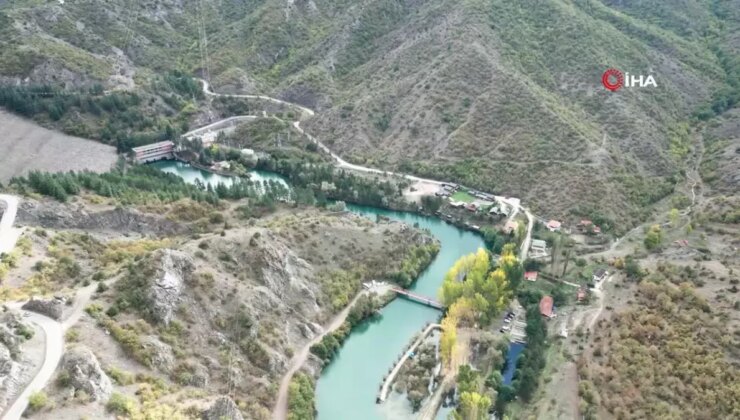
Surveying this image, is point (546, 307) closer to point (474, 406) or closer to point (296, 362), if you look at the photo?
point (474, 406)

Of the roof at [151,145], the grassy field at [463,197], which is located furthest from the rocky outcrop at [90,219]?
the grassy field at [463,197]

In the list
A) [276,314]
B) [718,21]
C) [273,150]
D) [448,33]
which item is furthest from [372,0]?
[276,314]

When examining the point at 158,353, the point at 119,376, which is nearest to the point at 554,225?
the point at 158,353

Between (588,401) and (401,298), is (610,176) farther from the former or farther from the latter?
(588,401)

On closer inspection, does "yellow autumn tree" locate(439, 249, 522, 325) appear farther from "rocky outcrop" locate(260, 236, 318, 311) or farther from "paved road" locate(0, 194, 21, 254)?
"paved road" locate(0, 194, 21, 254)

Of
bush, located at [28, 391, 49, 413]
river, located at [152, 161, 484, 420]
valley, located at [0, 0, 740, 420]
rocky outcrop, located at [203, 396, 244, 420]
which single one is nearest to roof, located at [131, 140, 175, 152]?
valley, located at [0, 0, 740, 420]

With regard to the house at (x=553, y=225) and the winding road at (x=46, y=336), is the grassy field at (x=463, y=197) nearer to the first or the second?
the house at (x=553, y=225)

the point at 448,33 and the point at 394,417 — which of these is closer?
the point at 394,417
